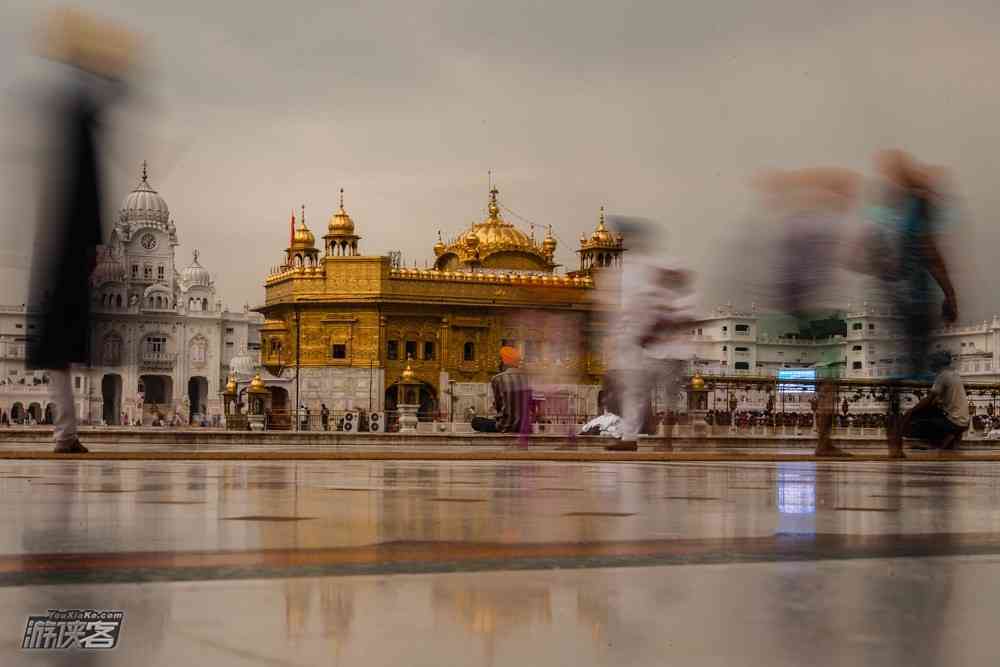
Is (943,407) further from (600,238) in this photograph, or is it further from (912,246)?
(600,238)

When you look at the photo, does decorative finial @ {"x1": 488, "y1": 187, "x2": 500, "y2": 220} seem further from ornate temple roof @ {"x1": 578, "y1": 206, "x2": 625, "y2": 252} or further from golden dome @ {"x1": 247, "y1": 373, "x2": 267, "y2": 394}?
Answer: golden dome @ {"x1": 247, "y1": 373, "x2": 267, "y2": 394}

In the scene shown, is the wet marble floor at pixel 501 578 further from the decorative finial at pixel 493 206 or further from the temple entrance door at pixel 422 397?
the decorative finial at pixel 493 206

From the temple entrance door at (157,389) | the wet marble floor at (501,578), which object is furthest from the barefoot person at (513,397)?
the temple entrance door at (157,389)

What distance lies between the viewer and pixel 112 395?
72500 millimetres

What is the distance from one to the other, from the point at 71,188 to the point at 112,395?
221 ft

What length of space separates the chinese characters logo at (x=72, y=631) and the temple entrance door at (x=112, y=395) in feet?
234

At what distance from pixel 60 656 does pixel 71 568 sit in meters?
0.85

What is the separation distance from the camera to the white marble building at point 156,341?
2638 inches

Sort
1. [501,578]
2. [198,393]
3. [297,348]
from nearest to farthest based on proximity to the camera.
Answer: [501,578] < [297,348] < [198,393]

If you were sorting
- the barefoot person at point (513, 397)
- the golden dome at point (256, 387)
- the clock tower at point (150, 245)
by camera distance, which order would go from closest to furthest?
the barefoot person at point (513, 397), the golden dome at point (256, 387), the clock tower at point (150, 245)

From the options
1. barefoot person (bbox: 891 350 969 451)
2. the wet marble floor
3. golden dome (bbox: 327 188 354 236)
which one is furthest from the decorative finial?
the wet marble floor

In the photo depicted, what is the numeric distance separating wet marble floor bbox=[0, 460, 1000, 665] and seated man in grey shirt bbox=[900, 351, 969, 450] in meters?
8.11

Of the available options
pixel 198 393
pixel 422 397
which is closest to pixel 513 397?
pixel 422 397

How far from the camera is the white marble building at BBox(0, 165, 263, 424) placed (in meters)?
67.0
